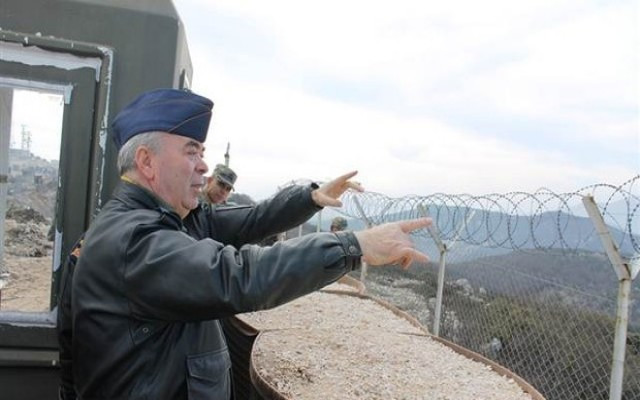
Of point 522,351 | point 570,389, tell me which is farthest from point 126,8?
point 522,351

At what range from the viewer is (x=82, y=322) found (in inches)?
57.6

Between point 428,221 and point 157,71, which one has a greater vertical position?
point 157,71

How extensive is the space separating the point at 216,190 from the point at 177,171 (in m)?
3.72

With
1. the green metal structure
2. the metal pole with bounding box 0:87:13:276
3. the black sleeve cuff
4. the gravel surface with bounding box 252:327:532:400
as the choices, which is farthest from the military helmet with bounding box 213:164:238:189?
the black sleeve cuff

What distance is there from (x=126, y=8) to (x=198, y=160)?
94 cm

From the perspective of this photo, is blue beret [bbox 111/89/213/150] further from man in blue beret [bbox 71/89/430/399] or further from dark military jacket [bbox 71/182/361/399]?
dark military jacket [bbox 71/182/361/399]

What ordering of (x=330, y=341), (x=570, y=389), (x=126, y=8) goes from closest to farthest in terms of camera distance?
(x=126, y=8), (x=330, y=341), (x=570, y=389)

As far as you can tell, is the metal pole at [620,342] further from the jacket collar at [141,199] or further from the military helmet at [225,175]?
the military helmet at [225,175]

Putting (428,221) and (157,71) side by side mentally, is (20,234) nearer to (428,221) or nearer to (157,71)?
(157,71)

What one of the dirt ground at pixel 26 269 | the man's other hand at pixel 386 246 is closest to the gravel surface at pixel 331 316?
the dirt ground at pixel 26 269

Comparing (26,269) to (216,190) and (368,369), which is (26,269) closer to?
(368,369)

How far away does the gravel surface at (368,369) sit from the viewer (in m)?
2.73

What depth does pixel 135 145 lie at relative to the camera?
1596 mm

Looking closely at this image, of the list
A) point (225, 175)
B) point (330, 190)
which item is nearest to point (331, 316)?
point (225, 175)
